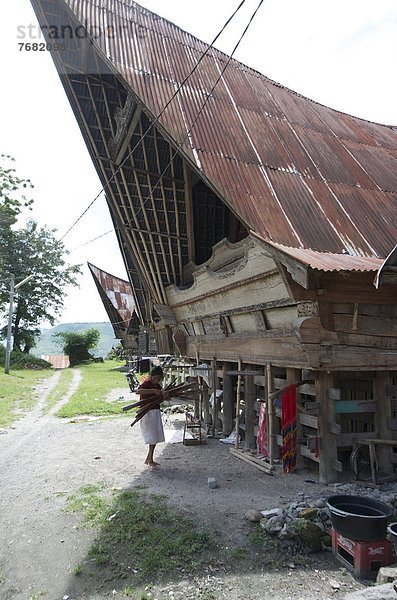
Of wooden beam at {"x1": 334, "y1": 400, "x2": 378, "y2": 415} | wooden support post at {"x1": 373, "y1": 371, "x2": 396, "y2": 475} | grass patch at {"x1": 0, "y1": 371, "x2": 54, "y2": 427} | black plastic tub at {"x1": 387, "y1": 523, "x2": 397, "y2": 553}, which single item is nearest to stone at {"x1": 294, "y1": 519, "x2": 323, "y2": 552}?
black plastic tub at {"x1": 387, "y1": 523, "x2": 397, "y2": 553}

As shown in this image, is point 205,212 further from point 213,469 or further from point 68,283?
point 68,283

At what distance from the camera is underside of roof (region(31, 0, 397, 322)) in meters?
7.00

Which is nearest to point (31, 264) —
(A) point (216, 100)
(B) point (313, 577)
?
(A) point (216, 100)

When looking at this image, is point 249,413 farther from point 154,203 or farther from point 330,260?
point 154,203

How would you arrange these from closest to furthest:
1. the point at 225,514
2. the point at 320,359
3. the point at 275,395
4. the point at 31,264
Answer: the point at 225,514
the point at 320,359
the point at 275,395
the point at 31,264

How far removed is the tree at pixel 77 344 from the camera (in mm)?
43938

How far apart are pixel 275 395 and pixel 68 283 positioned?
132ft

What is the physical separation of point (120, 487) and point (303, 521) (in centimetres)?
312

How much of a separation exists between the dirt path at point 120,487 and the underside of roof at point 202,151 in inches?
140

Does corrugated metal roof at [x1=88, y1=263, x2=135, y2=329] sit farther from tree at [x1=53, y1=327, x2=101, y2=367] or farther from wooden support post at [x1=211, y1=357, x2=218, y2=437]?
wooden support post at [x1=211, y1=357, x2=218, y2=437]

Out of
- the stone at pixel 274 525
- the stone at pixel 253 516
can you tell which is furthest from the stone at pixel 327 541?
the stone at pixel 253 516

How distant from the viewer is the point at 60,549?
4.48m

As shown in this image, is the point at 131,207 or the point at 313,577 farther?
the point at 131,207

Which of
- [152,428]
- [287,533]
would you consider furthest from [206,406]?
[287,533]
